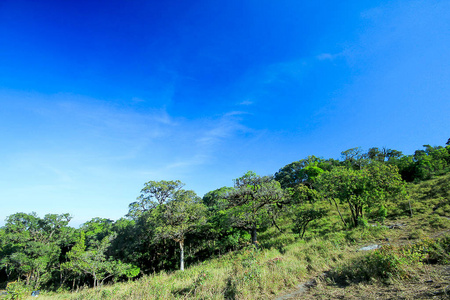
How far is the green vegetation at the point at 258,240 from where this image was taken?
721 cm

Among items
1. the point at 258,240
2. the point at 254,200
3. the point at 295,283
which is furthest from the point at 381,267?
the point at 258,240

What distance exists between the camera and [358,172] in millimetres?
17875

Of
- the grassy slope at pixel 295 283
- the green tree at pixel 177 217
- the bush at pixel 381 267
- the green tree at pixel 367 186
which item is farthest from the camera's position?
the green tree at pixel 177 217

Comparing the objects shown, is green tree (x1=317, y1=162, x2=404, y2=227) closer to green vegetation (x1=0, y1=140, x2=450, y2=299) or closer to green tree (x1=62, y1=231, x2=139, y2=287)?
green vegetation (x1=0, y1=140, x2=450, y2=299)

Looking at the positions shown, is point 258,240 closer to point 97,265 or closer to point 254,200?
point 254,200

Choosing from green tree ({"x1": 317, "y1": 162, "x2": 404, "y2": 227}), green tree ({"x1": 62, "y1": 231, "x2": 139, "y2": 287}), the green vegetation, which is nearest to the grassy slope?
the green vegetation

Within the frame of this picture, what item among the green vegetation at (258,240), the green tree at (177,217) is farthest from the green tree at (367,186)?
the green tree at (177,217)

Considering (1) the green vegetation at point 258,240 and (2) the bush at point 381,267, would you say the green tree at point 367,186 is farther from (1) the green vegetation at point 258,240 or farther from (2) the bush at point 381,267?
(2) the bush at point 381,267

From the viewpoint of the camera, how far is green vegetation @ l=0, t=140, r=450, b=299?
7.21 meters

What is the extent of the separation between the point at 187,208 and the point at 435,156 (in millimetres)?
52743

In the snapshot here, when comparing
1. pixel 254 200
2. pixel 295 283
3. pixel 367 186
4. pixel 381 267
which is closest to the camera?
pixel 381 267

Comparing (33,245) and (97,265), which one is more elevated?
(33,245)

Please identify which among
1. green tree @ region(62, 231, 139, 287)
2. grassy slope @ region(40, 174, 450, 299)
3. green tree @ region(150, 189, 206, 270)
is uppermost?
green tree @ region(150, 189, 206, 270)

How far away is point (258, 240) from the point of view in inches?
904
